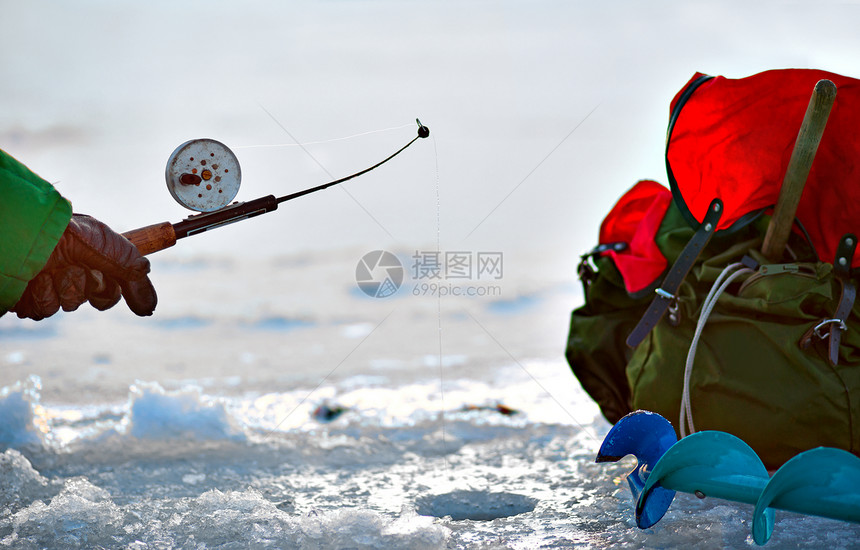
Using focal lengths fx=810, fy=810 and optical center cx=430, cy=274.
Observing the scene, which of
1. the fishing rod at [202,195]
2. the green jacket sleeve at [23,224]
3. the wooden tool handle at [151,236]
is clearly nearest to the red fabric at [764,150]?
the fishing rod at [202,195]

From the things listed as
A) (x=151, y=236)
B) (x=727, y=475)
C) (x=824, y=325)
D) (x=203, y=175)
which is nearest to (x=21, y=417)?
(x=151, y=236)

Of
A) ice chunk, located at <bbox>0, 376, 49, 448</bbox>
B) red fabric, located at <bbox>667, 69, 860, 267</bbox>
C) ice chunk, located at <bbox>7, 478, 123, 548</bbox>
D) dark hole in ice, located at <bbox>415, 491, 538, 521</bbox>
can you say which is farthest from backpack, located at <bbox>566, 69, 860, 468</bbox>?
ice chunk, located at <bbox>0, 376, 49, 448</bbox>

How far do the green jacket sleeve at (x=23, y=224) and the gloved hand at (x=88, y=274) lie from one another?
0.07 m

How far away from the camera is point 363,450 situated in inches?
120

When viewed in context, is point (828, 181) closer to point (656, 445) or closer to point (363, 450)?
point (656, 445)

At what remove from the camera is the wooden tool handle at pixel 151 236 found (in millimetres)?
2082

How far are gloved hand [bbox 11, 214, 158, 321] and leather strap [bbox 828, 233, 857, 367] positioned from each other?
76.3 inches

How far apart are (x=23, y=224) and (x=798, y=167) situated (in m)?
2.18

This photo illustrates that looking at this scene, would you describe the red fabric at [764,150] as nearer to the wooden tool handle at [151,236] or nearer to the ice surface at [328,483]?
the ice surface at [328,483]

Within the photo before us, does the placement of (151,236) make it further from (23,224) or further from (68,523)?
(68,523)

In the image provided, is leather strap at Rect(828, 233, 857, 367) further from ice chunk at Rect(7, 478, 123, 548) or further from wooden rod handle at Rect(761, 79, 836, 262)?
ice chunk at Rect(7, 478, 123, 548)

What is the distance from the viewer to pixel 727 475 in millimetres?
2043

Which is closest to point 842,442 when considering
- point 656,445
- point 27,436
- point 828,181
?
point 656,445

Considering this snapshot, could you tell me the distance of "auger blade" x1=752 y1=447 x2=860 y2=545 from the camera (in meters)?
1.82
